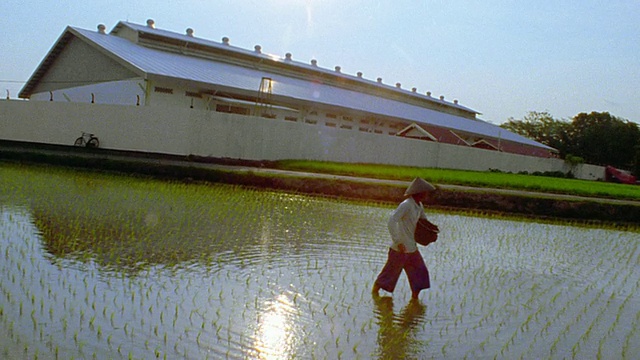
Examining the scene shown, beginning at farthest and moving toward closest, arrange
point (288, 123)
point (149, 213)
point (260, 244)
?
point (288, 123) → point (149, 213) → point (260, 244)

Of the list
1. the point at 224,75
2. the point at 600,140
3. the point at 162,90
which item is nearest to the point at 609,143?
the point at 600,140

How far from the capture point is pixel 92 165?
67.5 ft

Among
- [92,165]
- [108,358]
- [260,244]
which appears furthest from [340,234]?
[92,165]

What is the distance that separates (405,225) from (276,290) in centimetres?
159

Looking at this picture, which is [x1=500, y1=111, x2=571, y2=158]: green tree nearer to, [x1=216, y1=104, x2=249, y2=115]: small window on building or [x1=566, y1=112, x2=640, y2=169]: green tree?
[x1=566, y1=112, x2=640, y2=169]: green tree

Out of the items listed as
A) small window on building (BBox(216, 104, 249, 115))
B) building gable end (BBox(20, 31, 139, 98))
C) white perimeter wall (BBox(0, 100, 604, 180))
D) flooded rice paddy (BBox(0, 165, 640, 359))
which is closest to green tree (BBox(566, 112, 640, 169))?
white perimeter wall (BBox(0, 100, 604, 180))

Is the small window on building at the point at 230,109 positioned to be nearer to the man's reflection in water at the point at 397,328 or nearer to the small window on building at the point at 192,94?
the small window on building at the point at 192,94

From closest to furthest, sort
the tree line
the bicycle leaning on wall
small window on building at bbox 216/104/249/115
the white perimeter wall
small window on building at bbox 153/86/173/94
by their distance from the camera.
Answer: the white perimeter wall → the bicycle leaning on wall → small window on building at bbox 153/86/173/94 → small window on building at bbox 216/104/249/115 → the tree line

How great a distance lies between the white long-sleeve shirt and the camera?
6754 mm

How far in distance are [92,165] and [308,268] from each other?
14.9 m

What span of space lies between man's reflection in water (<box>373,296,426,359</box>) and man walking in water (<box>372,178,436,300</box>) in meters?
0.18

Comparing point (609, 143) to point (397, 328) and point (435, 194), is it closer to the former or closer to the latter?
point (435, 194)

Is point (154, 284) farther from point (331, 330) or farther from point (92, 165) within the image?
point (92, 165)

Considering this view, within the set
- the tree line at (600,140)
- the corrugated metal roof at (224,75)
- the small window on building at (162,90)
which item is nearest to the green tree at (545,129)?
the tree line at (600,140)
